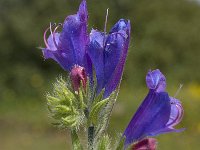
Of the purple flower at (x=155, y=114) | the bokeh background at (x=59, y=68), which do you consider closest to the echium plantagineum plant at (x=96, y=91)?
the purple flower at (x=155, y=114)

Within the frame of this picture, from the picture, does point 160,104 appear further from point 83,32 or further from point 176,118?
point 83,32

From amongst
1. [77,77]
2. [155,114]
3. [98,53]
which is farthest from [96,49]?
[155,114]

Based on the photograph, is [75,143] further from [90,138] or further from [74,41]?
[74,41]

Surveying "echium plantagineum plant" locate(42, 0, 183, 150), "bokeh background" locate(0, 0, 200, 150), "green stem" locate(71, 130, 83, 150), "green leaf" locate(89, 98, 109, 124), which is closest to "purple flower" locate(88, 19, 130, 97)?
"echium plantagineum plant" locate(42, 0, 183, 150)

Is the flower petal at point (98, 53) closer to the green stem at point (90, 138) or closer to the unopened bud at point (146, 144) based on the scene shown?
the green stem at point (90, 138)

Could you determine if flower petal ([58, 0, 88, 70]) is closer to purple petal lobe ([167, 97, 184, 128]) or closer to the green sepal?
the green sepal
